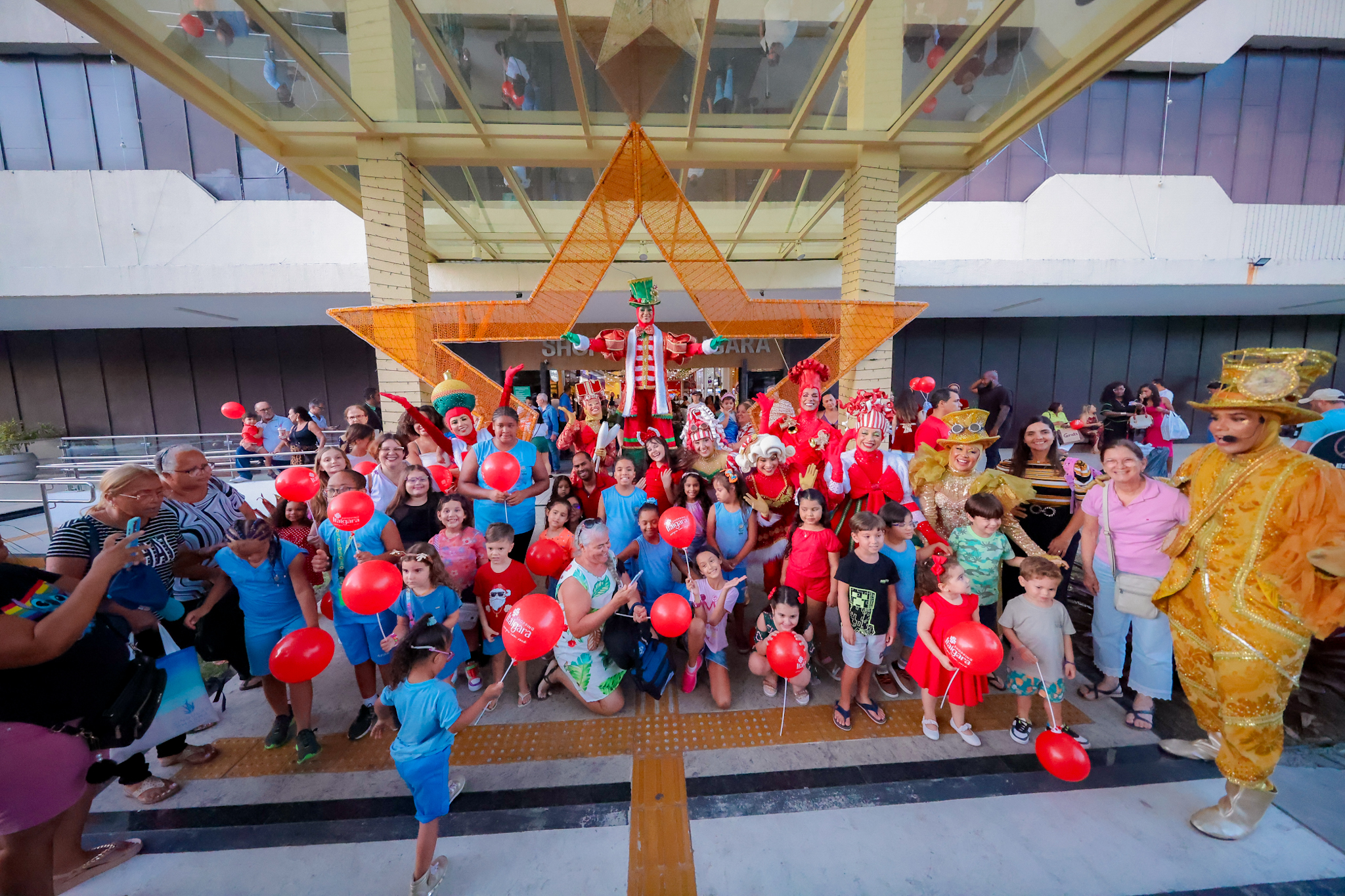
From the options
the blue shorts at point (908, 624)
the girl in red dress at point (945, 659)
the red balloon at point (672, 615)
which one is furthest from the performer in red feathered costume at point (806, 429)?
the red balloon at point (672, 615)

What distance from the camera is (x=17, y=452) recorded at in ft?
31.8

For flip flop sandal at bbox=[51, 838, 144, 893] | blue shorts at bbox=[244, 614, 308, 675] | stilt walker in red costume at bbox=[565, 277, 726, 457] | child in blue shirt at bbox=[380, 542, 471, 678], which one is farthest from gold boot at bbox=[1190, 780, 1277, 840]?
flip flop sandal at bbox=[51, 838, 144, 893]

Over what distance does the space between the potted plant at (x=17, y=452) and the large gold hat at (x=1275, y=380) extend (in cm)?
1559

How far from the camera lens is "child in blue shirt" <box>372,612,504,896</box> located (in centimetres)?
190

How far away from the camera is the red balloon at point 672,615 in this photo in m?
2.66

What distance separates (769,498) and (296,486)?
336 cm

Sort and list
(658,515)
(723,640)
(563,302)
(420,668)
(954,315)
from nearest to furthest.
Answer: (420,668)
(723,640)
(658,515)
(563,302)
(954,315)

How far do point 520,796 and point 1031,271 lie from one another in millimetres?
10571

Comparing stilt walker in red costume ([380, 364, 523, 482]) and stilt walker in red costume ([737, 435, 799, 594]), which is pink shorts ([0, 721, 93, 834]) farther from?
stilt walker in red costume ([737, 435, 799, 594])

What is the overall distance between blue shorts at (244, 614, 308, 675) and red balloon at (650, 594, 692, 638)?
2.10 metres

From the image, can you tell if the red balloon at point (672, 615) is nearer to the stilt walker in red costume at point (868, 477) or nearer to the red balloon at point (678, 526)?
the red balloon at point (678, 526)

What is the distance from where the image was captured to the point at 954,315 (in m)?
12.5

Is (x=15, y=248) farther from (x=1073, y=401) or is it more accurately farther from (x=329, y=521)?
(x=1073, y=401)

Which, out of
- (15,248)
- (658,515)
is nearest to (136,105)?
(15,248)
